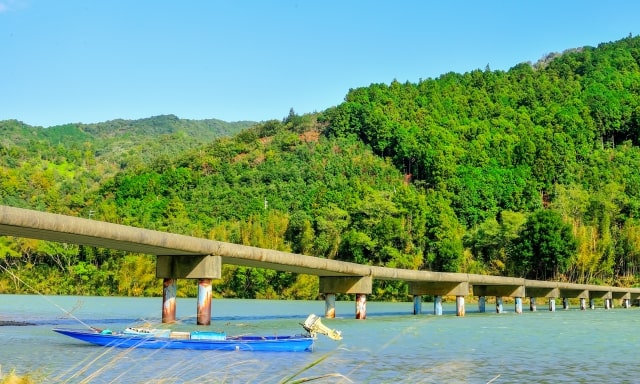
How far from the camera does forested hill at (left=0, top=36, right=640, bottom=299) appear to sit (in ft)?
304

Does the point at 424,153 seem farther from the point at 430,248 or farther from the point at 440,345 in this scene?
the point at 440,345

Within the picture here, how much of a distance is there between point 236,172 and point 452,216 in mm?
44451

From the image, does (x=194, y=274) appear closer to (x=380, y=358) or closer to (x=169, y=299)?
(x=169, y=299)

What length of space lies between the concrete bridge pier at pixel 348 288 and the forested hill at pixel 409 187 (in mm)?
39850

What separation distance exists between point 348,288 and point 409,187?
85.1m

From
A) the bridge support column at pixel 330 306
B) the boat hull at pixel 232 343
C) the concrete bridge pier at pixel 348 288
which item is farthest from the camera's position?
the bridge support column at pixel 330 306

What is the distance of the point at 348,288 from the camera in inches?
1673

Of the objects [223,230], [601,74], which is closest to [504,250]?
[223,230]

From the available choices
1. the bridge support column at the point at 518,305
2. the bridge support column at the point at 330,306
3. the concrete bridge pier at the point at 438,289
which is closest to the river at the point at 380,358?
the bridge support column at the point at 330,306

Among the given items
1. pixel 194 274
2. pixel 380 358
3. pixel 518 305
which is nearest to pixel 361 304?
pixel 194 274

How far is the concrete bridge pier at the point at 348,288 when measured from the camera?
139 feet

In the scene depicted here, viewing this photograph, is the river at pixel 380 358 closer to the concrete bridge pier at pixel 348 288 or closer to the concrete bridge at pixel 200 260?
the concrete bridge at pixel 200 260

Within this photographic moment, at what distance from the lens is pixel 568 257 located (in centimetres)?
8644

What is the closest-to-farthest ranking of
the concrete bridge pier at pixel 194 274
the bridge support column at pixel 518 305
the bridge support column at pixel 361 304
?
the concrete bridge pier at pixel 194 274
the bridge support column at pixel 361 304
the bridge support column at pixel 518 305
